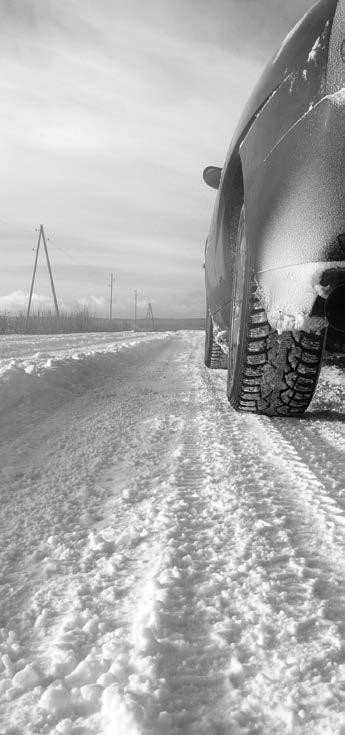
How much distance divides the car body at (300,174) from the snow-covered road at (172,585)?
0.66 meters

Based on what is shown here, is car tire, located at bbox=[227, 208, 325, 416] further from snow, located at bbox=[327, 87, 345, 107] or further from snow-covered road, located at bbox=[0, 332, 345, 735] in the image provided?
snow, located at bbox=[327, 87, 345, 107]

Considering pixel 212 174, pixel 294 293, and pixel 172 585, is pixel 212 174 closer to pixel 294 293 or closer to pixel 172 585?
pixel 294 293

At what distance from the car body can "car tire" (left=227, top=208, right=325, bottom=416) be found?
151 mm

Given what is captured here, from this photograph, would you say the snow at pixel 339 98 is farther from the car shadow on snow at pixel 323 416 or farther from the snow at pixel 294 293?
the car shadow on snow at pixel 323 416

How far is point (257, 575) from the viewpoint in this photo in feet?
3.61

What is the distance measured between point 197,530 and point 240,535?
113mm

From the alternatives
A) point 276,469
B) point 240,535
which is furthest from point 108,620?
point 276,469

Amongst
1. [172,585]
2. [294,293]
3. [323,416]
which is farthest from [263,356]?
[172,585]

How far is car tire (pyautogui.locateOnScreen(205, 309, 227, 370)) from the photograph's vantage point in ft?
17.3

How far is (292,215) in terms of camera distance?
77.3 inches

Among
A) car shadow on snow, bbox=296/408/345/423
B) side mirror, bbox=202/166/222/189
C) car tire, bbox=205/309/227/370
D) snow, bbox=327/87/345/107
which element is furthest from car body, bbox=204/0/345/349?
car tire, bbox=205/309/227/370

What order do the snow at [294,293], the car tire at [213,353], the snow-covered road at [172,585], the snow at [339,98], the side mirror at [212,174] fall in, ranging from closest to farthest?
1. the snow-covered road at [172,585]
2. the snow at [339,98]
3. the snow at [294,293]
4. the side mirror at [212,174]
5. the car tire at [213,353]

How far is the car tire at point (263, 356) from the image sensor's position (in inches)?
96.5

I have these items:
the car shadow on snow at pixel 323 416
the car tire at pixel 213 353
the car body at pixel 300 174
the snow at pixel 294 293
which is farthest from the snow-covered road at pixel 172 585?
the car tire at pixel 213 353
